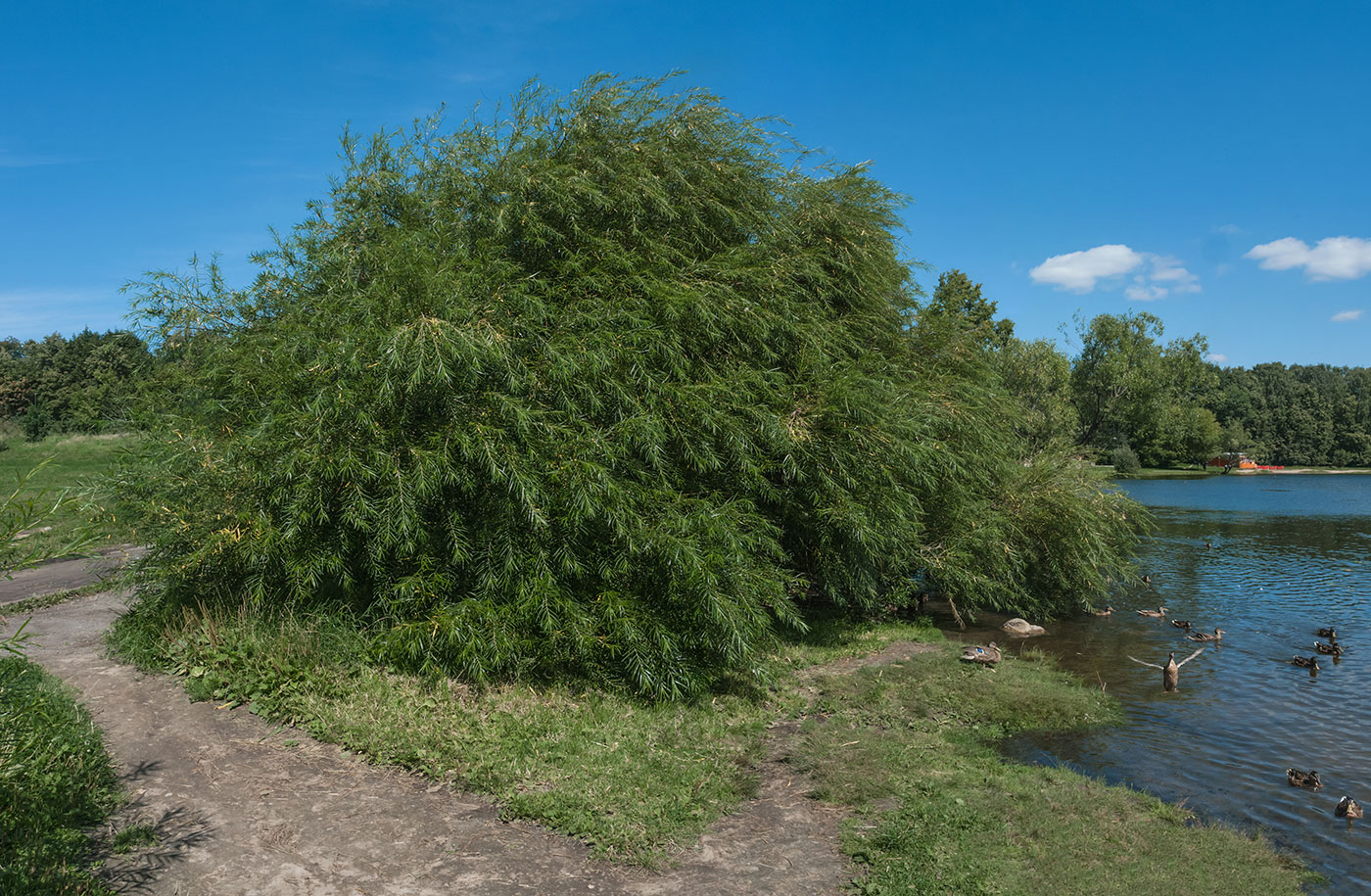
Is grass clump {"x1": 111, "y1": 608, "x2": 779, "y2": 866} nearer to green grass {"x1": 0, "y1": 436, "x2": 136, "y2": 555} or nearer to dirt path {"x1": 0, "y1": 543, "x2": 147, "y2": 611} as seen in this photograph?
green grass {"x1": 0, "y1": 436, "x2": 136, "y2": 555}

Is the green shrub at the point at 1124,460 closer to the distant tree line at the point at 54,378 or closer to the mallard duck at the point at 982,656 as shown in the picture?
the mallard duck at the point at 982,656

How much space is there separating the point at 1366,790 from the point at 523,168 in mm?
10479

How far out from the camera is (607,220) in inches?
358

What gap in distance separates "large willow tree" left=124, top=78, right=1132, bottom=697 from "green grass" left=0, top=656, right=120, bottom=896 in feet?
6.73

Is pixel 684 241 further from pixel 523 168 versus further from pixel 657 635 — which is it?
pixel 657 635

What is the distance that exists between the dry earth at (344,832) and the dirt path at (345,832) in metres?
0.01

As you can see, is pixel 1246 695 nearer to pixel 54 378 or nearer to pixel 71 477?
pixel 71 477

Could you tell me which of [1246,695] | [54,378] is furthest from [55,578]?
[54,378]

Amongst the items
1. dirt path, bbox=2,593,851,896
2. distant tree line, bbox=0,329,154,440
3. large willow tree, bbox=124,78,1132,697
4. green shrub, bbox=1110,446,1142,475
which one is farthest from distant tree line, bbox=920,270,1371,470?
distant tree line, bbox=0,329,154,440

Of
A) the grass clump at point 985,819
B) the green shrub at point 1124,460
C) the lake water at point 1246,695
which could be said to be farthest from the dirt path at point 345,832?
the green shrub at point 1124,460

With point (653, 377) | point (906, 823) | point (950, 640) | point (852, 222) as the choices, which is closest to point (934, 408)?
point (852, 222)

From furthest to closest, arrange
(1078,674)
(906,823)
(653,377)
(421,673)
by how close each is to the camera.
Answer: (1078,674) < (653,377) < (421,673) < (906,823)

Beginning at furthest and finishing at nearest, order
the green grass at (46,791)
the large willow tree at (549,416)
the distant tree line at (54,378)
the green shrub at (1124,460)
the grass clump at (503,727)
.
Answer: the green shrub at (1124,460) < the distant tree line at (54,378) < the large willow tree at (549,416) < the grass clump at (503,727) < the green grass at (46,791)

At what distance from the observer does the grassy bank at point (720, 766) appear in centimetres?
541
